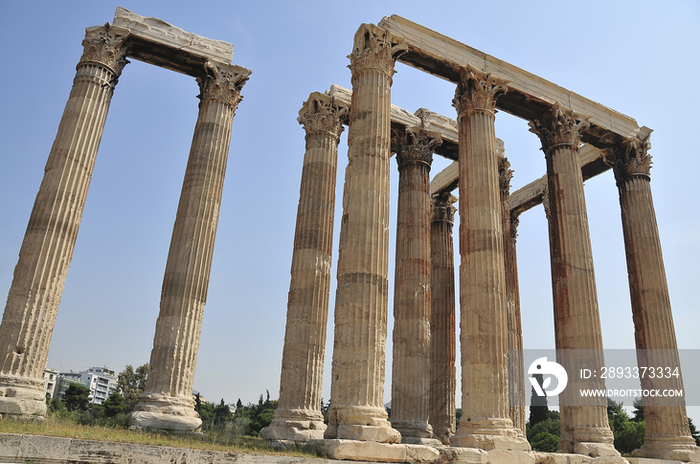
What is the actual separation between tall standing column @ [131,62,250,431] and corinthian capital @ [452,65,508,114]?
33.8 ft

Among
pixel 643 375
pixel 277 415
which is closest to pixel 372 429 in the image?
pixel 277 415

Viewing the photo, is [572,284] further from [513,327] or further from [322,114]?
[322,114]

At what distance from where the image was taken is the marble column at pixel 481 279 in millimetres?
18766

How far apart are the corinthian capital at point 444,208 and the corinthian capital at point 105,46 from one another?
1957 cm

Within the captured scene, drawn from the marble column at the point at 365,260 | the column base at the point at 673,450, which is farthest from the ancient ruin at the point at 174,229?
the column base at the point at 673,450

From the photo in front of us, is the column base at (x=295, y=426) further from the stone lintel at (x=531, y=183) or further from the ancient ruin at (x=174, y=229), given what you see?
the stone lintel at (x=531, y=183)

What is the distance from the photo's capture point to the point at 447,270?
31328 mm

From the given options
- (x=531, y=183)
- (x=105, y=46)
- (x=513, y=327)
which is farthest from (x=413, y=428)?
(x=105, y=46)

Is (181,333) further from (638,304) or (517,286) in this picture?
(638,304)

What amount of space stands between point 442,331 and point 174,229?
15739 mm

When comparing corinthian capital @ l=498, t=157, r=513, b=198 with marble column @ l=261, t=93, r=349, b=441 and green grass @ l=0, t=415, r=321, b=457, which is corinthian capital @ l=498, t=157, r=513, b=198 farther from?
green grass @ l=0, t=415, r=321, b=457

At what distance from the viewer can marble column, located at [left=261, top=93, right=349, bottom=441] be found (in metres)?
22.0

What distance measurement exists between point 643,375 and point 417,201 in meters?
14.1

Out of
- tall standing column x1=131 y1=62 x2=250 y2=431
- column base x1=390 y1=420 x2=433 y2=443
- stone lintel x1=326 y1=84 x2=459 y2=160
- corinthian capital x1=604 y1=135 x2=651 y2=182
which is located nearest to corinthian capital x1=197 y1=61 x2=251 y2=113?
tall standing column x1=131 y1=62 x2=250 y2=431
